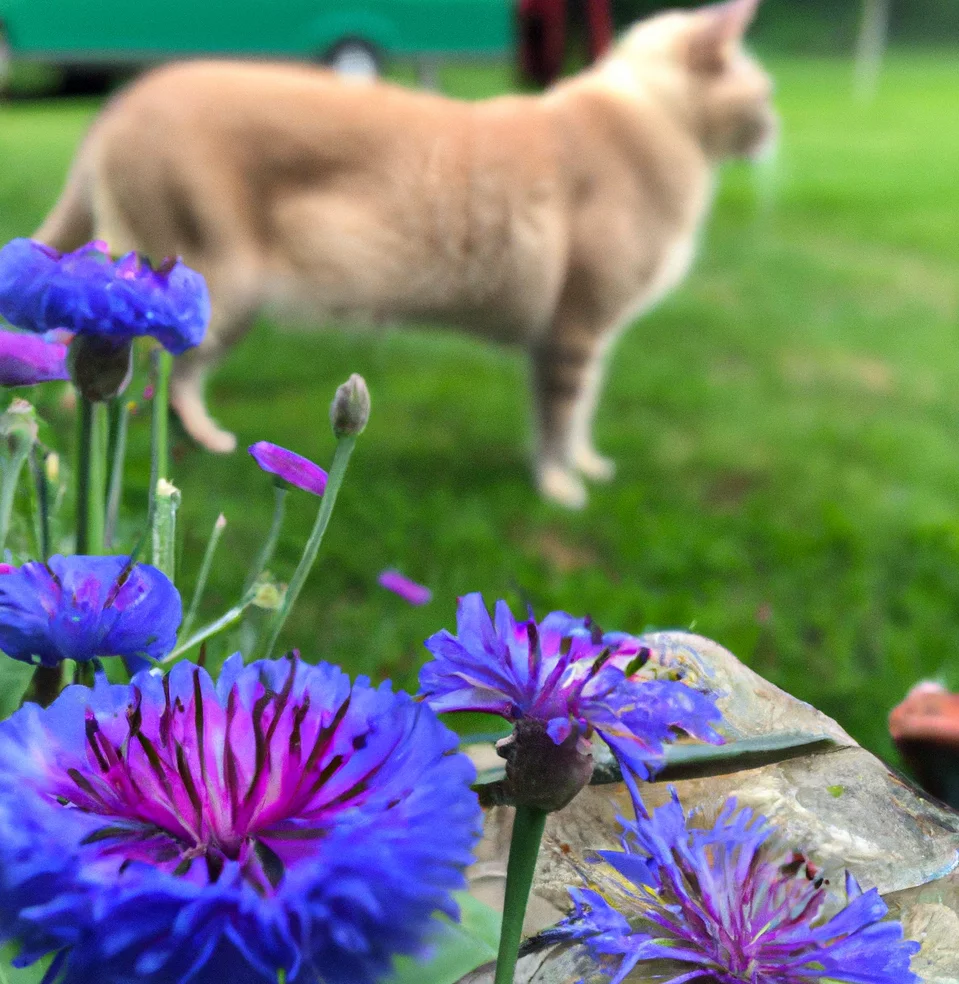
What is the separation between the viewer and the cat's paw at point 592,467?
1861mm

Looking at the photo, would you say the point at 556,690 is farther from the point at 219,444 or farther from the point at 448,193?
the point at 448,193

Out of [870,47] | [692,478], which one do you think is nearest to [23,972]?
[692,478]

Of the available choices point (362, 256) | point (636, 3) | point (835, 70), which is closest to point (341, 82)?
point (362, 256)

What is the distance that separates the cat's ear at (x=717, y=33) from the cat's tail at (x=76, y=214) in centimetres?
93

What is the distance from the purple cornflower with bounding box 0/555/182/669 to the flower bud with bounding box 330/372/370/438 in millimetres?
57

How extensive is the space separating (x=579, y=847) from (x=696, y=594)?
1052mm

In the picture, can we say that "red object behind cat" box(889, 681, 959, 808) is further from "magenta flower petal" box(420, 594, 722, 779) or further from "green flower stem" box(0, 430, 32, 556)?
"green flower stem" box(0, 430, 32, 556)

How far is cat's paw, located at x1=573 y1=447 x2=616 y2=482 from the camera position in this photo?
1861mm

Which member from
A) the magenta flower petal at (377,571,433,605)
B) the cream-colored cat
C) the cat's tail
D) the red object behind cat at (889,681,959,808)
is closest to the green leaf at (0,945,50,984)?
the magenta flower petal at (377,571,433,605)

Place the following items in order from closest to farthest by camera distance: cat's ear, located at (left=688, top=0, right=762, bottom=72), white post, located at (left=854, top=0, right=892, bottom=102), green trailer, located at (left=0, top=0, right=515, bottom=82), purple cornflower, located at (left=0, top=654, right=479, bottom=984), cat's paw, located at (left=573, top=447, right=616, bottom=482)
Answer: purple cornflower, located at (left=0, top=654, right=479, bottom=984) < cat's ear, located at (left=688, top=0, right=762, bottom=72) < cat's paw, located at (left=573, top=447, right=616, bottom=482) < green trailer, located at (left=0, top=0, right=515, bottom=82) < white post, located at (left=854, top=0, right=892, bottom=102)

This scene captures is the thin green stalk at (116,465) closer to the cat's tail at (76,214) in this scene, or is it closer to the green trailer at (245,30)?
the cat's tail at (76,214)

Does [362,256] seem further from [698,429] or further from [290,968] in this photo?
[290,968]

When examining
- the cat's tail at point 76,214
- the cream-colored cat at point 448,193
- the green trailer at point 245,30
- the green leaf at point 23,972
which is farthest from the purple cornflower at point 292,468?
the green trailer at point 245,30

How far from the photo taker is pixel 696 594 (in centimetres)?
136
